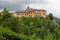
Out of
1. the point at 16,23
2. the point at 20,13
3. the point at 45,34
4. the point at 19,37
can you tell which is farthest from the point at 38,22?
the point at 19,37

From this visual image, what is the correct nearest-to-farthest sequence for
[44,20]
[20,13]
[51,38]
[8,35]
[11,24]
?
[8,35] < [11,24] < [51,38] < [44,20] < [20,13]

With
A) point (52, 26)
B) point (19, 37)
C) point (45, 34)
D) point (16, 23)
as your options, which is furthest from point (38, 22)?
point (19, 37)

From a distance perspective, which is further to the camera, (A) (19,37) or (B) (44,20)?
(B) (44,20)

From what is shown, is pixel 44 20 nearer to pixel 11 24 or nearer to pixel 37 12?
pixel 37 12

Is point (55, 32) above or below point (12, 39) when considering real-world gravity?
below

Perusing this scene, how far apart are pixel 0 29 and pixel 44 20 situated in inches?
2148

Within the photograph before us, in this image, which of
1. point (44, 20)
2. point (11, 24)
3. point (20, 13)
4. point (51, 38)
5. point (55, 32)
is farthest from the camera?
point (20, 13)

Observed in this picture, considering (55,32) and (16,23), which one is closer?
(16,23)

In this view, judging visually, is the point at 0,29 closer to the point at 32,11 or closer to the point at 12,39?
the point at 12,39

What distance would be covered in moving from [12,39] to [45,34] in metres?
38.5

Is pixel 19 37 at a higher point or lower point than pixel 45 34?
higher

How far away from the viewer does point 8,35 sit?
121ft

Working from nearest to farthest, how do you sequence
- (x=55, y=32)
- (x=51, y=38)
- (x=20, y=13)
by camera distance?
1. (x=51, y=38)
2. (x=55, y=32)
3. (x=20, y=13)

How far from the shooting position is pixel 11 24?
4612 centimetres
